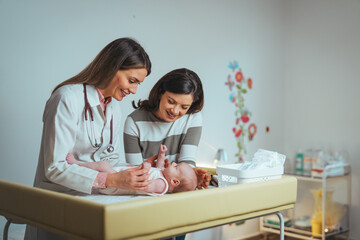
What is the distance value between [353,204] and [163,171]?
242 cm

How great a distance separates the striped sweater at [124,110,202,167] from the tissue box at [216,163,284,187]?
393 mm

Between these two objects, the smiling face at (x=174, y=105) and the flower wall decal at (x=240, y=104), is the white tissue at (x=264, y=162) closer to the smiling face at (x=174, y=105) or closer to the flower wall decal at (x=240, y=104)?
the smiling face at (x=174, y=105)

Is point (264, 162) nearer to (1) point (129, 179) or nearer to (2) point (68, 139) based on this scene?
(1) point (129, 179)

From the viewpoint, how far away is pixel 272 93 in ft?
12.1

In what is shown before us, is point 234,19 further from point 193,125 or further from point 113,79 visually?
point 113,79

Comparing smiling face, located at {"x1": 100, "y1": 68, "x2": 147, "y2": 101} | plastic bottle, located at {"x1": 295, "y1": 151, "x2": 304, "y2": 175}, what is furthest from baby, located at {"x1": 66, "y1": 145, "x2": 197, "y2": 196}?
plastic bottle, located at {"x1": 295, "y1": 151, "x2": 304, "y2": 175}

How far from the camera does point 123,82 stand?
1.40 meters

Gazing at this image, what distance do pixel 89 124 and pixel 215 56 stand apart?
187cm

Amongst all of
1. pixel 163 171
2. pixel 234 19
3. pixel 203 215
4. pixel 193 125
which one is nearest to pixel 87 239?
pixel 203 215

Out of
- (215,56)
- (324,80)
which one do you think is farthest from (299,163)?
(215,56)

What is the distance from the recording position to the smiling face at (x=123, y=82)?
55.0 inches

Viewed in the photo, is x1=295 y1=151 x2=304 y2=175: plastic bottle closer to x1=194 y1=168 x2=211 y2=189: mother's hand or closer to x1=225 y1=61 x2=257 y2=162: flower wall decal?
x1=225 y1=61 x2=257 y2=162: flower wall decal

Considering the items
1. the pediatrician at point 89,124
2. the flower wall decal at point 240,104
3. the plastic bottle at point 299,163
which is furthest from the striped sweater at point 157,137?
the plastic bottle at point 299,163

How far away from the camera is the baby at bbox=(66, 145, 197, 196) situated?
1.33 metres
